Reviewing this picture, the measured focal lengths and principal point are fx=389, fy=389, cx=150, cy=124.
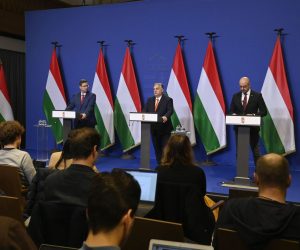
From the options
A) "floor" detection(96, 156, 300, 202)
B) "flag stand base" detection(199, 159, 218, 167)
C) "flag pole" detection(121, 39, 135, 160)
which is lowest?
"floor" detection(96, 156, 300, 202)

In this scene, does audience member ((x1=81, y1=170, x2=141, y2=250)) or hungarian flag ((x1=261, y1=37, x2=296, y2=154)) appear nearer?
audience member ((x1=81, y1=170, x2=141, y2=250))

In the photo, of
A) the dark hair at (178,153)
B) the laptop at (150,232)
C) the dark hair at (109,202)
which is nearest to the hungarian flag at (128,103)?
the dark hair at (178,153)

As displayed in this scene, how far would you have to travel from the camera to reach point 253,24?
6688mm

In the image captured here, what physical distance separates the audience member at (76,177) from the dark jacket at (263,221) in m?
0.74

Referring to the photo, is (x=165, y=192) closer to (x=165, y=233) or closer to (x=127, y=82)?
(x=165, y=233)

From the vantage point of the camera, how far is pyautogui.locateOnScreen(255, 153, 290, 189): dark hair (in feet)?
5.86

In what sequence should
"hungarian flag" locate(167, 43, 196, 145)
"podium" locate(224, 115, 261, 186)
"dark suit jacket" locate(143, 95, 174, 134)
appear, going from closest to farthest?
"podium" locate(224, 115, 261, 186) → "dark suit jacket" locate(143, 95, 174, 134) → "hungarian flag" locate(167, 43, 196, 145)

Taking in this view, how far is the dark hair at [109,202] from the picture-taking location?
112 cm

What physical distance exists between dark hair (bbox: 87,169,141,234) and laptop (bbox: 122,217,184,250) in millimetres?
608

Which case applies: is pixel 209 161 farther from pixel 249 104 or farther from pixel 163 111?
pixel 249 104

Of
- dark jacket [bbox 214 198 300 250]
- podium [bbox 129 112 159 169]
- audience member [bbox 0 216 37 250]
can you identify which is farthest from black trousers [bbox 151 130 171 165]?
audience member [bbox 0 216 37 250]

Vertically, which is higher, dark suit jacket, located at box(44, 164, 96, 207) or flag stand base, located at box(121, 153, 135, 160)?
dark suit jacket, located at box(44, 164, 96, 207)

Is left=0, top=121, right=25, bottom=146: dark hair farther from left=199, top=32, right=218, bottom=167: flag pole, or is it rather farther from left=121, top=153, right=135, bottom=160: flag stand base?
left=121, top=153, right=135, bottom=160: flag stand base

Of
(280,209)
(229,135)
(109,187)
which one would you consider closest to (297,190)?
(229,135)
